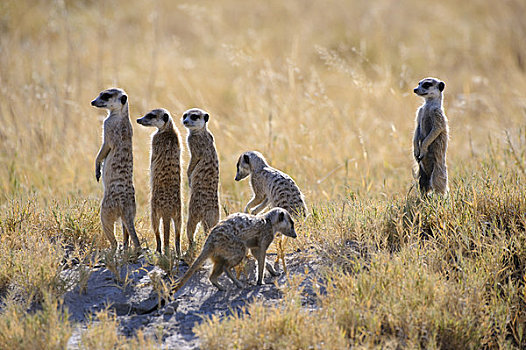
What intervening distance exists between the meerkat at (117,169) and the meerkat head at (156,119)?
140 mm

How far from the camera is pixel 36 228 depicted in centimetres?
473

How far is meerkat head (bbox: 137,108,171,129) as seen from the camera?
489 cm

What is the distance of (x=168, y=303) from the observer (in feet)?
12.8

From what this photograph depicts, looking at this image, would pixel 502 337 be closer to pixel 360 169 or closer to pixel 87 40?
pixel 360 169

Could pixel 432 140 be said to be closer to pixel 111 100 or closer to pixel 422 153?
pixel 422 153

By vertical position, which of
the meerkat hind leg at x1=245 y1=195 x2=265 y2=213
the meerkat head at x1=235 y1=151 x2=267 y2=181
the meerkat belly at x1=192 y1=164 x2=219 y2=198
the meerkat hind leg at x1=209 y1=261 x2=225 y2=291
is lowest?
the meerkat hind leg at x1=209 y1=261 x2=225 y2=291

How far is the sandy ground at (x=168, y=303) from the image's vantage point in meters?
3.66

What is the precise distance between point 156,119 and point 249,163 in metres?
1.01

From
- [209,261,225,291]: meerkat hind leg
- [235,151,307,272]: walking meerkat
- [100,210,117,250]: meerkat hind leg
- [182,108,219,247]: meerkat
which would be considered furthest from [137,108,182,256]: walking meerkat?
[235,151,307,272]: walking meerkat

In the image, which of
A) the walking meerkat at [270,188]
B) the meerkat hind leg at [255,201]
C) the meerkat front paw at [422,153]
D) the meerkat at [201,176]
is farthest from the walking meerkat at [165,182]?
the meerkat front paw at [422,153]

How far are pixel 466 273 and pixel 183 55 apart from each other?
1021 cm

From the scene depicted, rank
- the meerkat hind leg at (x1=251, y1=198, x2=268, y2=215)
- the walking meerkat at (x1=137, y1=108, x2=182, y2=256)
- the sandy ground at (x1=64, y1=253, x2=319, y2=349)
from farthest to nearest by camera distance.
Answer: the meerkat hind leg at (x1=251, y1=198, x2=268, y2=215) → the walking meerkat at (x1=137, y1=108, x2=182, y2=256) → the sandy ground at (x1=64, y1=253, x2=319, y2=349)

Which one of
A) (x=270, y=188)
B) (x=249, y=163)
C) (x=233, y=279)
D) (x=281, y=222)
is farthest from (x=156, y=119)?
(x=233, y=279)

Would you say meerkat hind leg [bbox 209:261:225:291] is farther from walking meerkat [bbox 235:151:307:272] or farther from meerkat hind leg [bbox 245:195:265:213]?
meerkat hind leg [bbox 245:195:265:213]
